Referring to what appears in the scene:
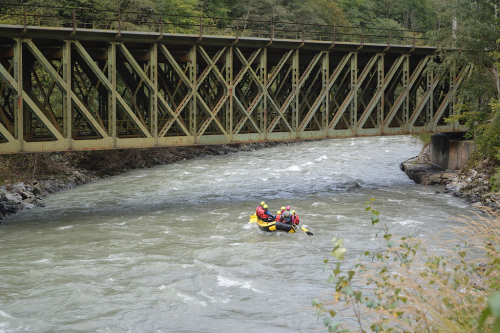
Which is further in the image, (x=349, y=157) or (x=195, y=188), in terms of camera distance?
(x=349, y=157)

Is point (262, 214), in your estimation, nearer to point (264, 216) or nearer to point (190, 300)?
point (264, 216)

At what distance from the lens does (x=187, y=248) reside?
1659 cm

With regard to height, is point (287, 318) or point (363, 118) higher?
point (363, 118)

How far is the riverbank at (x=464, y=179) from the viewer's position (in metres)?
23.1

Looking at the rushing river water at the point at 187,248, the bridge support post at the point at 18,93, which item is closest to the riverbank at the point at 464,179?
the rushing river water at the point at 187,248

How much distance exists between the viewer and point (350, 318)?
11195 millimetres

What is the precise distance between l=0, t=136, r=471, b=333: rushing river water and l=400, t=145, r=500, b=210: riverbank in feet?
2.09

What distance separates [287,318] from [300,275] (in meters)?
2.73

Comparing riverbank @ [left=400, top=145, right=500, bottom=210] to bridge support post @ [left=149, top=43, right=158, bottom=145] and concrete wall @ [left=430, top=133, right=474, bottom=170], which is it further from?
bridge support post @ [left=149, top=43, right=158, bottom=145]

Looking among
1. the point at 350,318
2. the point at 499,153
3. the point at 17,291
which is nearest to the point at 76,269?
the point at 17,291

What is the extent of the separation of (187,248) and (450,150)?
18.9 metres

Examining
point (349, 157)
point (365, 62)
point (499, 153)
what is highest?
point (365, 62)

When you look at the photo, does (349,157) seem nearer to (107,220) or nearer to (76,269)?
(107,220)

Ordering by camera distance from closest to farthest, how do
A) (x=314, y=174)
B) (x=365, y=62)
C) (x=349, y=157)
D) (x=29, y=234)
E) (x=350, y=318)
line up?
(x=350, y=318) < (x=29, y=234) < (x=365, y=62) < (x=314, y=174) < (x=349, y=157)
